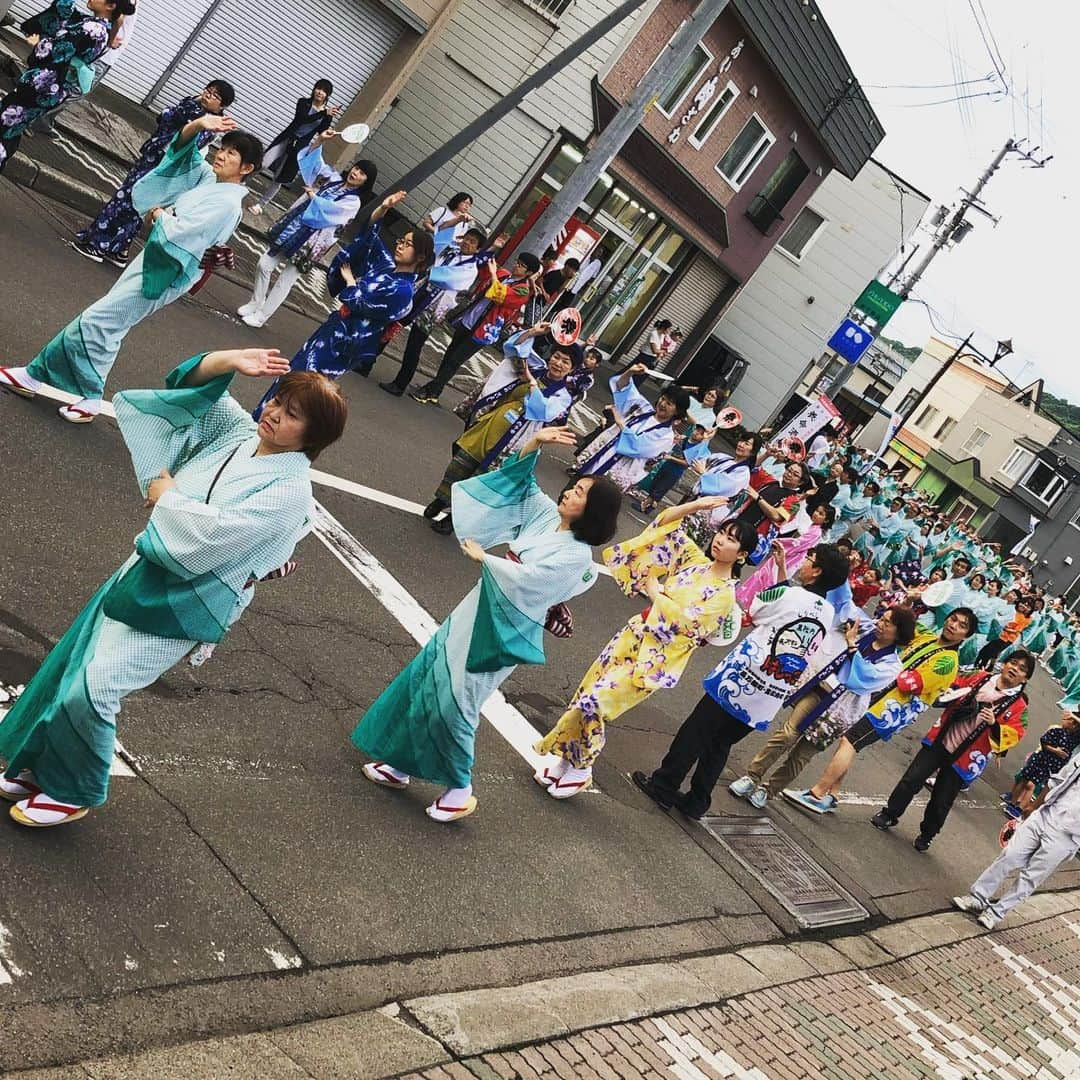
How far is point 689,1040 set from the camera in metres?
4.59

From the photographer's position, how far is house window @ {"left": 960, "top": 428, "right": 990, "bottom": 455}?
57.0 metres

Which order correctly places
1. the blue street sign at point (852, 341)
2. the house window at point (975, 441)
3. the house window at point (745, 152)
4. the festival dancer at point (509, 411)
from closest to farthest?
the festival dancer at point (509, 411)
the house window at point (745, 152)
the blue street sign at point (852, 341)
the house window at point (975, 441)

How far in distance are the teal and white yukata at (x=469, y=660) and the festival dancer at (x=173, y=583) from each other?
4.35ft

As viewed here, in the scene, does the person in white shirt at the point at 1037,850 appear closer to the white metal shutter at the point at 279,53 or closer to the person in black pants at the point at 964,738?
the person in black pants at the point at 964,738

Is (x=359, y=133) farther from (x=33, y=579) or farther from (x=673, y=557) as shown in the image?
(x=33, y=579)

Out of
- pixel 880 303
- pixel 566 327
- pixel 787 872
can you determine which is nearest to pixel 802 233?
pixel 880 303

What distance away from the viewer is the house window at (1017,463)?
54250 millimetres

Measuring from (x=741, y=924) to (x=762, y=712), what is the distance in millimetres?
1185

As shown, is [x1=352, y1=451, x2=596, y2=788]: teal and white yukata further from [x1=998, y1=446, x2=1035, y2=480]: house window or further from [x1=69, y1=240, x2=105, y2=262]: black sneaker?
[x1=998, y1=446, x2=1035, y2=480]: house window

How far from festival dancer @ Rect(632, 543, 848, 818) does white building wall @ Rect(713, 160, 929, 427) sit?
84.5 feet

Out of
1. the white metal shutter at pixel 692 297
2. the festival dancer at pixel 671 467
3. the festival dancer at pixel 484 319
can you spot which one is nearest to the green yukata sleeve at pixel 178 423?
the festival dancer at pixel 484 319

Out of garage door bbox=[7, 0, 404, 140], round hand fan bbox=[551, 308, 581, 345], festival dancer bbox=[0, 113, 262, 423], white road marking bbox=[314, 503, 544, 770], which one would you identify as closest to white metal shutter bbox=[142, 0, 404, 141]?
garage door bbox=[7, 0, 404, 140]

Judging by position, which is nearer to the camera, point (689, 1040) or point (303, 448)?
point (303, 448)

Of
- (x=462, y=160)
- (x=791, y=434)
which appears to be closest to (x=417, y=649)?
(x=791, y=434)
